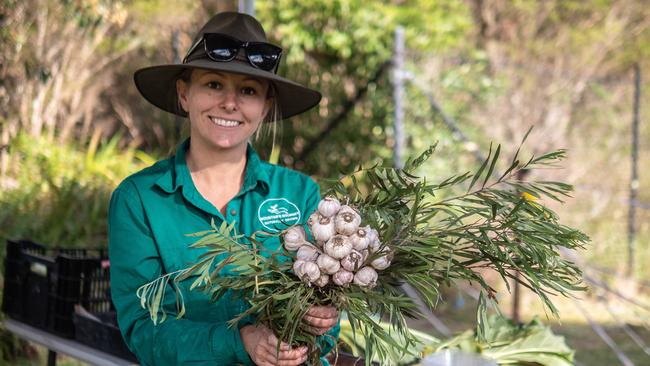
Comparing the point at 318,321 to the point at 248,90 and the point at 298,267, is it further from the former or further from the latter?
the point at 248,90

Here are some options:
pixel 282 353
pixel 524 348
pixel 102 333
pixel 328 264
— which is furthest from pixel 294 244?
pixel 524 348

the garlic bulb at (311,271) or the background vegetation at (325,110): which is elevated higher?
the background vegetation at (325,110)

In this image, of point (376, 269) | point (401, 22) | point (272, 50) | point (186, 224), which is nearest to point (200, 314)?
point (186, 224)

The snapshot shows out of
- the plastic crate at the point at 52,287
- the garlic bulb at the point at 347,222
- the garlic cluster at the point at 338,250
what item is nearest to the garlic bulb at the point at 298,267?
the garlic cluster at the point at 338,250

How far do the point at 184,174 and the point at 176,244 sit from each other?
243mm

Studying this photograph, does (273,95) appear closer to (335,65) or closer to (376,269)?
(376,269)

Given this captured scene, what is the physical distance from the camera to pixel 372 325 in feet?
6.66

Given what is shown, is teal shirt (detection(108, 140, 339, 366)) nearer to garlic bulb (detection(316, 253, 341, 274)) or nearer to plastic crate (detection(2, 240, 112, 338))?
garlic bulb (detection(316, 253, 341, 274))

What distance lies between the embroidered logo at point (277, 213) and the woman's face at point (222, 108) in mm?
215

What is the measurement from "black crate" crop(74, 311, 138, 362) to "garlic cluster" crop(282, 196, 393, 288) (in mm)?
1623

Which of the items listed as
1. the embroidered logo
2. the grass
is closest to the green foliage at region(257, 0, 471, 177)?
the grass

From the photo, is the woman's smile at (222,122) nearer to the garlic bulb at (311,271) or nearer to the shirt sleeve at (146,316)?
the shirt sleeve at (146,316)

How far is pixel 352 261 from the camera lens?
2008 mm

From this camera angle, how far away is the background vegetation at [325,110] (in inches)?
273
